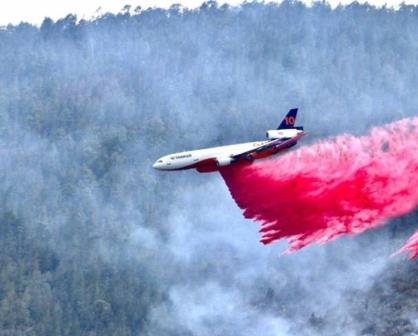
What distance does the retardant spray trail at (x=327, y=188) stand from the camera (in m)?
109

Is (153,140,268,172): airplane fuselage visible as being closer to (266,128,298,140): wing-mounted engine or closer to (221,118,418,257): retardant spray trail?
(266,128,298,140): wing-mounted engine

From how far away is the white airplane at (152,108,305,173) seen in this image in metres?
110

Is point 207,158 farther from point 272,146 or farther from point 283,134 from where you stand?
point 283,134

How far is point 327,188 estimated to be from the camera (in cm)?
11181

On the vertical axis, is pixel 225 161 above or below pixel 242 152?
below

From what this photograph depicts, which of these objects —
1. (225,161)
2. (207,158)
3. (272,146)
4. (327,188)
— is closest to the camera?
(272,146)

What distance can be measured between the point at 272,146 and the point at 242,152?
251cm

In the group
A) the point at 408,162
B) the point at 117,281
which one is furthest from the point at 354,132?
the point at 408,162

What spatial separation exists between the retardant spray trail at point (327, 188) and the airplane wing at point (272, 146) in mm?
1386

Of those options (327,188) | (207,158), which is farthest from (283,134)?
(207,158)

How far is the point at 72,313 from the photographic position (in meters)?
166

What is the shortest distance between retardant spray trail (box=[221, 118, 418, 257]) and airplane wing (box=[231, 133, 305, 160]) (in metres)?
1.39

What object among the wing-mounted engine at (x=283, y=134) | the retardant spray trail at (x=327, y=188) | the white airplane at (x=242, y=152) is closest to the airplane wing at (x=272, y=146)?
the white airplane at (x=242, y=152)

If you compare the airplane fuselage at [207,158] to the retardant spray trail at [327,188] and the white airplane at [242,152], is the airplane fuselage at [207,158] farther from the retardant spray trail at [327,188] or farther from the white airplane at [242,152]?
the retardant spray trail at [327,188]
